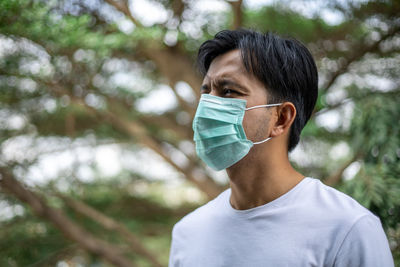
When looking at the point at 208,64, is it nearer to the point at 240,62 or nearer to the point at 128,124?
the point at 240,62

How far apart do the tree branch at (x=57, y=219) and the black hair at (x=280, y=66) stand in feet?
8.95

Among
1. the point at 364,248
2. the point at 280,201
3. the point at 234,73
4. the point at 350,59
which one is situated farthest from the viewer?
the point at 350,59

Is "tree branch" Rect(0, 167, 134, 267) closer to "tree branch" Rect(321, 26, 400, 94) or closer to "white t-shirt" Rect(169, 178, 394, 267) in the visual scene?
"white t-shirt" Rect(169, 178, 394, 267)

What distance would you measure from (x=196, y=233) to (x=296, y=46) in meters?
0.92

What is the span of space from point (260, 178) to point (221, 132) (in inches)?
10.5

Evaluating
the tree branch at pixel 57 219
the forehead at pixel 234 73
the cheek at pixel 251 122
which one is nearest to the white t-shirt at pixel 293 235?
the cheek at pixel 251 122

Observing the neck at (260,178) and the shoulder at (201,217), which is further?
the shoulder at (201,217)

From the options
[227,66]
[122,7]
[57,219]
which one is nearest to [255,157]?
[227,66]

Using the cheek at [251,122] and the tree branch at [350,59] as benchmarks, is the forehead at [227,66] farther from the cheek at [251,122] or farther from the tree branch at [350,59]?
the tree branch at [350,59]

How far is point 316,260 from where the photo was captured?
56.8 inches

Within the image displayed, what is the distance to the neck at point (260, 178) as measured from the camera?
5.54ft

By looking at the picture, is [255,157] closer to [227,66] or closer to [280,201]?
[280,201]

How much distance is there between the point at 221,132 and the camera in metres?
1.81

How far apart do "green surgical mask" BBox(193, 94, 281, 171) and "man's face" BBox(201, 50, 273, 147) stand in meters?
0.02
